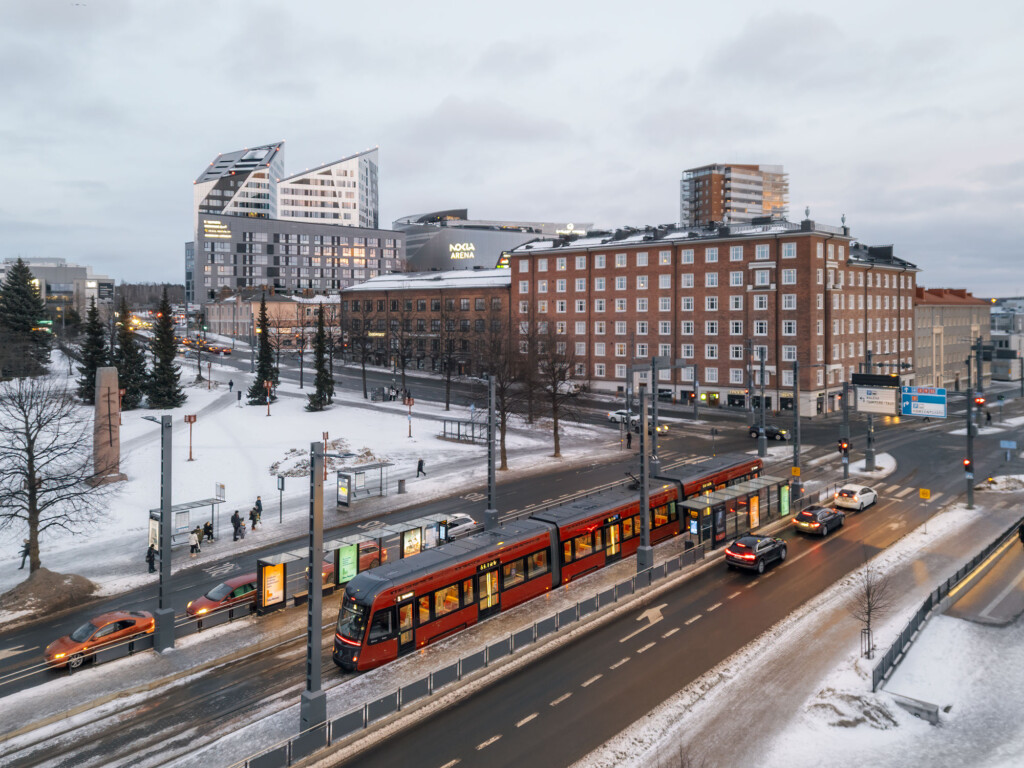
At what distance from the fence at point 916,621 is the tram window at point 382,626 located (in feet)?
44.9

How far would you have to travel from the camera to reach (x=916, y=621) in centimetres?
2198

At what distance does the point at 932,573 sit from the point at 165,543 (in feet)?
95.2

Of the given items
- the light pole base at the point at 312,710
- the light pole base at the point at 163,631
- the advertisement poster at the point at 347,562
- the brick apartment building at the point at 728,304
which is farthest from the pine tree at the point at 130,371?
the light pole base at the point at 312,710

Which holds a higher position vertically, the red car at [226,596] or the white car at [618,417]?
the white car at [618,417]

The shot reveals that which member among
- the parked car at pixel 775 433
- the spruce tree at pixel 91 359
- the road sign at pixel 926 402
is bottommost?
the parked car at pixel 775 433

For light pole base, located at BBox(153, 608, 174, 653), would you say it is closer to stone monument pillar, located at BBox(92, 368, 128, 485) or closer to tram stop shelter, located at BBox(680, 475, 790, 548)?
tram stop shelter, located at BBox(680, 475, 790, 548)

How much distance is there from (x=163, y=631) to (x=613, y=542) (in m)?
17.3

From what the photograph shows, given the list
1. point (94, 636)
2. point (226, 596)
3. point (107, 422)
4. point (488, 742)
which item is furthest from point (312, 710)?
point (107, 422)

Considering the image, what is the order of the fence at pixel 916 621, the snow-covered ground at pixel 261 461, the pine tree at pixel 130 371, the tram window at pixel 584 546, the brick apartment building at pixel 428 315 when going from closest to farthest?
the fence at pixel 916 621 → the tram window at pixel 584 546 → the snow-covered ground at pixel 261 461 → the pine tree at pixel 130 371 → the brick apartment building at pixel 428 315

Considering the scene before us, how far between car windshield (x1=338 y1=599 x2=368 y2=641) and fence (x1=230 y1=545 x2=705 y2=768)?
2.42 metres

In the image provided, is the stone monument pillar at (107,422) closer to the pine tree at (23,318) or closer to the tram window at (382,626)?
the tram window at (382,626)

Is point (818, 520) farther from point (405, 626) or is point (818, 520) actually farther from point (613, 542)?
point (405, 626)

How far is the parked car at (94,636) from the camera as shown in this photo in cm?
2122

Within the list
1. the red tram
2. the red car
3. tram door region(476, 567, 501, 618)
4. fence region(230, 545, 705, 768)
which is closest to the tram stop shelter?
the red tram
